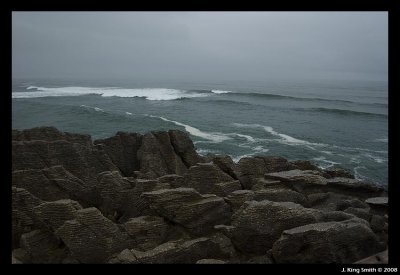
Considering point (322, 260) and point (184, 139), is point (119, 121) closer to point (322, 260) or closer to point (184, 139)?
point (184, 139)

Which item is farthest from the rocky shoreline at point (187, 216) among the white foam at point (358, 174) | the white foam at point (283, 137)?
the white foam at point (283, 137)

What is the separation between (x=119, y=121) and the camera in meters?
42.0

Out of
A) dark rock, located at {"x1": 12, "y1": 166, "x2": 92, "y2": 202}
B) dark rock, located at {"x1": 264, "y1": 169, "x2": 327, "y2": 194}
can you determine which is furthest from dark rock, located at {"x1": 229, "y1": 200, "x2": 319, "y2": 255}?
dark rock, located at {"x1": 12, "y1": 166, "x2": 92, "y2": 202}

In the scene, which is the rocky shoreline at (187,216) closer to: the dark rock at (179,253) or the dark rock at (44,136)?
the dark rock at (179,253)

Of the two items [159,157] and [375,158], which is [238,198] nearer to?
[159,157]

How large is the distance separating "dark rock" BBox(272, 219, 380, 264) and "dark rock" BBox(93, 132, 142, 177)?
375 inches

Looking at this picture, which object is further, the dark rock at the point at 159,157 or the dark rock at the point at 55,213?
the dark rock at the point at 159,157

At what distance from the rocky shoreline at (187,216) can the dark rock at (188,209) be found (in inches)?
1.3

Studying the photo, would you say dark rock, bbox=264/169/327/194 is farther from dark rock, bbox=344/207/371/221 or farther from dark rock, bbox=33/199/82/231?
dark rock, bbox=33/199/82/231

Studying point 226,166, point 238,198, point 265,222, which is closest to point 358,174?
point 226,166

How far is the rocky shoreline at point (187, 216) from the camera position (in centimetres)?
909

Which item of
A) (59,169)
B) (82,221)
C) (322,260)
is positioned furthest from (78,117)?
(322,260)

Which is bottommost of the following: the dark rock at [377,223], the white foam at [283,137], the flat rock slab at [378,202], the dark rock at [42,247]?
the dark rock at [42,247]

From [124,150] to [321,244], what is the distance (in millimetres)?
11134
